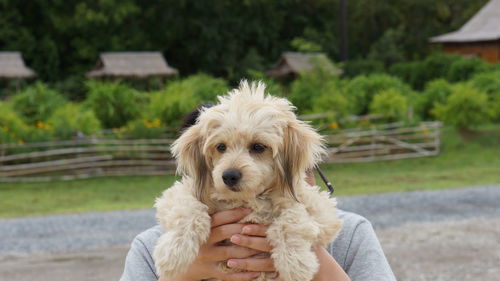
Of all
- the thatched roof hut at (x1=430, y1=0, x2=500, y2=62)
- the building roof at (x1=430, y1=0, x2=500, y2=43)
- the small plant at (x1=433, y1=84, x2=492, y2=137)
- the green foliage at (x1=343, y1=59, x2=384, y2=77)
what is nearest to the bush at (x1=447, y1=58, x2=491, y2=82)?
the small plant at (x1=433, y1=84, x2=492, y2=137)

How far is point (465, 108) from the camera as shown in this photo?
90.8ft

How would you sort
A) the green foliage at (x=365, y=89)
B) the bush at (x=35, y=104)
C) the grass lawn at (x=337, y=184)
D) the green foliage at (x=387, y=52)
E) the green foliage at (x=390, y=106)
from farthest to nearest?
the green foliage at (x=387, y=52) < the green foliage at (x=365, y=89) < the green foliage at (x=390, y=106) < the bush at (x=35, y=104) < the grass lawn at (x=337, y=184)

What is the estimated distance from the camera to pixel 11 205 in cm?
1834

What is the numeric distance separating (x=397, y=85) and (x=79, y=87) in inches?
1062

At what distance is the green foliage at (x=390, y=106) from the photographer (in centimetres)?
2609

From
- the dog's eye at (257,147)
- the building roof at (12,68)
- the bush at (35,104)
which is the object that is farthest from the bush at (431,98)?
the dog's eye at (257,147)

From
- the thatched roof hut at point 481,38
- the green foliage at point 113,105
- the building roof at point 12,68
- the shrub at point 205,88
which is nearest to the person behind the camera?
the shrub at point 205,88

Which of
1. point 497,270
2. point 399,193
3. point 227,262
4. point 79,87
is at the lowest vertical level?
point 79,87

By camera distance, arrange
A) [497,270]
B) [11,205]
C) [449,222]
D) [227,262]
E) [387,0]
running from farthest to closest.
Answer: [387,0] < [11,205] < [449,222] < [497,270] < [227,262]

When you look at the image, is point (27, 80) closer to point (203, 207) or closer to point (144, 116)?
point (144, 116)

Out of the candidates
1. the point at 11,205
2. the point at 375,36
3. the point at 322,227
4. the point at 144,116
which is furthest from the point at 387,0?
the point at 322,227

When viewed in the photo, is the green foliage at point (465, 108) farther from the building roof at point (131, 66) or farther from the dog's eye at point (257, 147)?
the dog's eye at point (257, 147)

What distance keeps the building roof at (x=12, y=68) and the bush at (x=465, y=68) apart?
24.7 meters

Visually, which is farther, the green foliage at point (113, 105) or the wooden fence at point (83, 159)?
the green foliage at point (113, 105)
